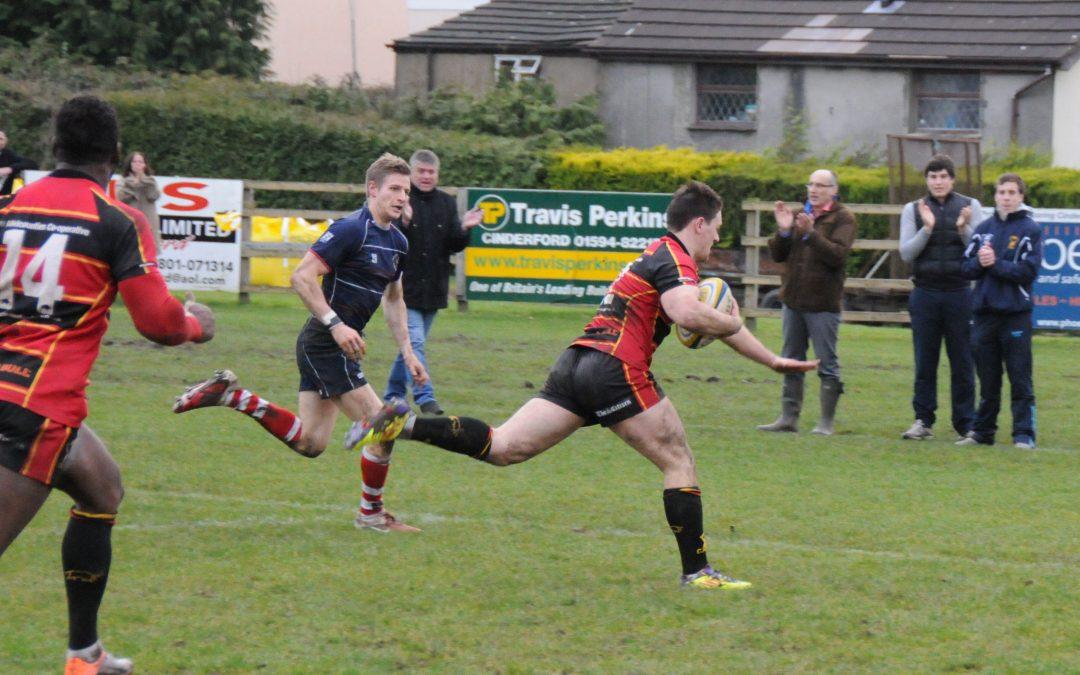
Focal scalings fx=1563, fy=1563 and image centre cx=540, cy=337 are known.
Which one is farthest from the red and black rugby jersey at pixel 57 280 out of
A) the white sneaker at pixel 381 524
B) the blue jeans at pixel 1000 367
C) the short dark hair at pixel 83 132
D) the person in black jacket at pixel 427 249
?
the blue jeans at pixel 1000 367

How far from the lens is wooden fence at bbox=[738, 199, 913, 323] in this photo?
780 inches

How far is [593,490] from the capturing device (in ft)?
31.5

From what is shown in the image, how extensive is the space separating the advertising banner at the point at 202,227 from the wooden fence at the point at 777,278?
22.5ft

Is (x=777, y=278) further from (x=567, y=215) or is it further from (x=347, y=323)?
(x=347, y=323)

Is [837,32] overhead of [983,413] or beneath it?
overhead

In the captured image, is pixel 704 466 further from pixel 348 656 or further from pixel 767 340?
pixel 767 340

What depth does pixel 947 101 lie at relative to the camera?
29.3m

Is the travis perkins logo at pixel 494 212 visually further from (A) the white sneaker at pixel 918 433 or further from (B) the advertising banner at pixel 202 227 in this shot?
Result: (A) the white sneaker at pixel 918 433

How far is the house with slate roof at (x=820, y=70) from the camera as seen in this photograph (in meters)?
28.5

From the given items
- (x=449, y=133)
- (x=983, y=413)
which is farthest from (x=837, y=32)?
(x=983, y=413)

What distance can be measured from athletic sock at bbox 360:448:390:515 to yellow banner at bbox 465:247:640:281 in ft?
40.4

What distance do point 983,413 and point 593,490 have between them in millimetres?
3726

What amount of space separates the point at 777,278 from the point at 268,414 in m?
13.1

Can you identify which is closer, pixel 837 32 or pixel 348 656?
pixel 348 656
